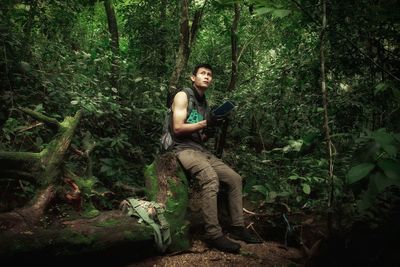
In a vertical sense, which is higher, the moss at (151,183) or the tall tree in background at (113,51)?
the tall tree in background at (113,51)

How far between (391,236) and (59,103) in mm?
5163

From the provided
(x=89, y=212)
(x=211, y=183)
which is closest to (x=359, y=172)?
(x=211, y=183)

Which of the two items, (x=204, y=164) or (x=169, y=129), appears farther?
(x=169, y=129)

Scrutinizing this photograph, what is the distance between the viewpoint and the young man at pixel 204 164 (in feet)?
13.3

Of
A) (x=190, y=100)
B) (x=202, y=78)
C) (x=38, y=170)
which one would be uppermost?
(x=202, y=78)

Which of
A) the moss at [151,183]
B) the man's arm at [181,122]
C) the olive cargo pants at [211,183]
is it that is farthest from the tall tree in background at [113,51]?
the olive cargo pants at [211,183]

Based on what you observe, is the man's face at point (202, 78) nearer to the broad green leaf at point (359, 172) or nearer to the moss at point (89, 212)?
the moss at point (89, 212)

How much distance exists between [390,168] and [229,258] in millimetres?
2414

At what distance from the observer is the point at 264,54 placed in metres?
10.8

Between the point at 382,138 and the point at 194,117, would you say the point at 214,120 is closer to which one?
the point at 194,117

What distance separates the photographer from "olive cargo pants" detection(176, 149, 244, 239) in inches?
160

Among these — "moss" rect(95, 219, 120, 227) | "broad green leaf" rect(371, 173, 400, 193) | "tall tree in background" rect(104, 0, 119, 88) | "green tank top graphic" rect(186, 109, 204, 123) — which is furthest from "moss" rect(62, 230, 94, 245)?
"tall tree in background" rect(104, 0, 119, 88)

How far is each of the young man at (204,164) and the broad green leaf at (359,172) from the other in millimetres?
2273

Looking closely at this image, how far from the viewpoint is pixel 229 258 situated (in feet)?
12.6
